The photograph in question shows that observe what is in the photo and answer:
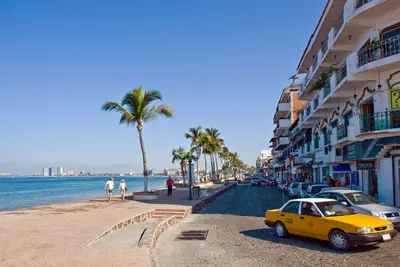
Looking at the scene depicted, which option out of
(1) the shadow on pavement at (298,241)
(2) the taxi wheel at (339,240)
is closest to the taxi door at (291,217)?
(1) the shadow on pavement at (298,241)

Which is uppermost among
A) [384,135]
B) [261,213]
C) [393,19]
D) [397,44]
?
[393,19]

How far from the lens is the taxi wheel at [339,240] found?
10266 millimetres

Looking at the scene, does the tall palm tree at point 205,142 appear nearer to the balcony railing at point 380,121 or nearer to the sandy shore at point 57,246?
the balcony railing at point 380,121

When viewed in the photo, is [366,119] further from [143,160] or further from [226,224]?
[143,160]

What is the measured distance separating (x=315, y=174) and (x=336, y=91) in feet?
61.9

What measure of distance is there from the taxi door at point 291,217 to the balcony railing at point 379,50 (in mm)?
10383

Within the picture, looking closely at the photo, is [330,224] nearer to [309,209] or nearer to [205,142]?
[309,209]

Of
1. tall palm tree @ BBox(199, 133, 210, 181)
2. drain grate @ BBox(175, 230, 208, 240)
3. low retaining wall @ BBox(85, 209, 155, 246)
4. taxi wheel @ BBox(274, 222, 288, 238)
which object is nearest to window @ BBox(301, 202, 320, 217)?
taxi wheel @ BBox(274, 222, 288, 238)

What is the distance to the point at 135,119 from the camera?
29.3m

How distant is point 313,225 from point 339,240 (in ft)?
3.39

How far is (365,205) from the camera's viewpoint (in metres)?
13.5

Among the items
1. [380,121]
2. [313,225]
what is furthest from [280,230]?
[380,121]

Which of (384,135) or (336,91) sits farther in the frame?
(336,91)

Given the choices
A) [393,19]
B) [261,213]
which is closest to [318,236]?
[261,213]
